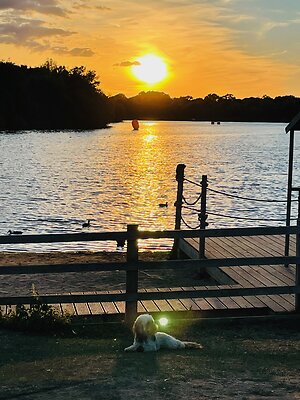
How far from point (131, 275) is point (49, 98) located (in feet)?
496

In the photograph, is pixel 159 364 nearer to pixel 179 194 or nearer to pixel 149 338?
pixel 149 338

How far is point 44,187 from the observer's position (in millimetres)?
47562

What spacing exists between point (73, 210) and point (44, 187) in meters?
12.6

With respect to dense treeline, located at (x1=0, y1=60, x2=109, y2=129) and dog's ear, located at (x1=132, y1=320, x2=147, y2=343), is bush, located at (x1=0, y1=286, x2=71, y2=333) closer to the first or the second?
dog's ear, located at (x1=132, y1=320, x2=147, y2=343)

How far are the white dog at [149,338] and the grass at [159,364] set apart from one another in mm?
115

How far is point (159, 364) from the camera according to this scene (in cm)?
731

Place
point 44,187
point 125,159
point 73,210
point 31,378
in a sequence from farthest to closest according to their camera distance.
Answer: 1. point 125,159
2. point 44,187
3. point 73,210
4. point 31,378

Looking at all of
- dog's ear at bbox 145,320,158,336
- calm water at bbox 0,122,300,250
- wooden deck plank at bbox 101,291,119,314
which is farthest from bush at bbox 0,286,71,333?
calm water at bbox 0,122,300,250

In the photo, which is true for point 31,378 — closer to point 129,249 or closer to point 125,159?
point 129,249

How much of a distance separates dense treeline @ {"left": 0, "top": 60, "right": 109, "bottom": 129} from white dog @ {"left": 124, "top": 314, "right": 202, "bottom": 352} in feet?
446

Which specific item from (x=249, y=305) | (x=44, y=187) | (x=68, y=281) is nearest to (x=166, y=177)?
(x=44, y=187)

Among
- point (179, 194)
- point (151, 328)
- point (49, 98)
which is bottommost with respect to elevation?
point (151, 328)

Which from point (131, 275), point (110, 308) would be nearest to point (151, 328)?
point (131, 275)

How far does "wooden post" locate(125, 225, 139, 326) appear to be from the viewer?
8.76 m
